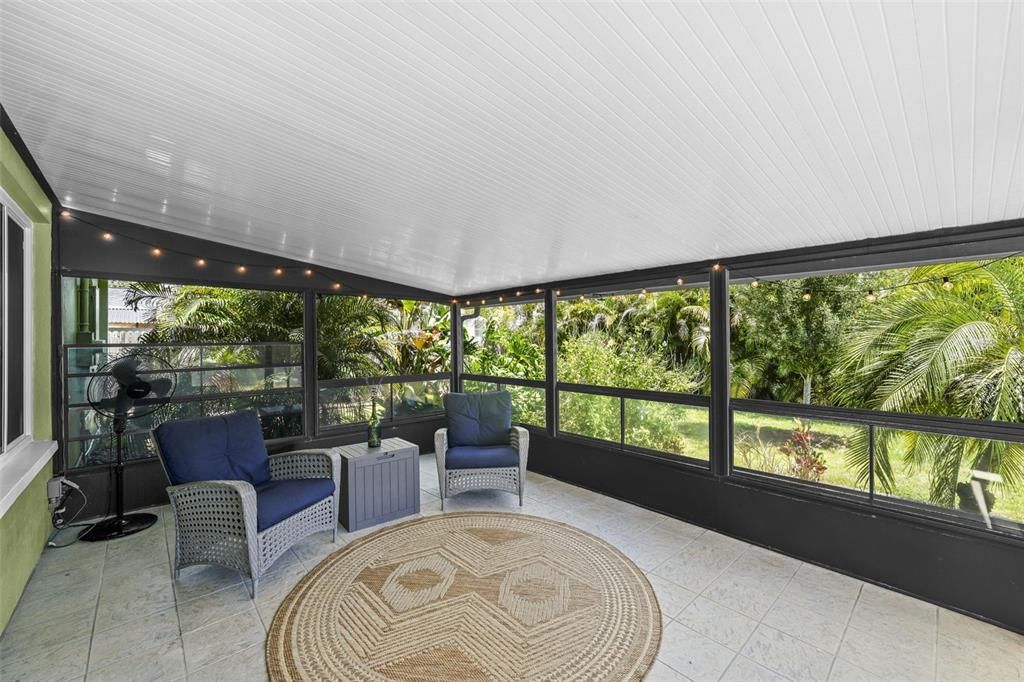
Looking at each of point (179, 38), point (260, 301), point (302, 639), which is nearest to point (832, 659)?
point (302, 639)

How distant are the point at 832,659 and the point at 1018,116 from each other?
2.59 m

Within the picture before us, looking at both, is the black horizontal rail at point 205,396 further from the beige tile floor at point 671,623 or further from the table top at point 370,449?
the table top at point 370,449

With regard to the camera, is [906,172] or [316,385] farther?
[316,385]

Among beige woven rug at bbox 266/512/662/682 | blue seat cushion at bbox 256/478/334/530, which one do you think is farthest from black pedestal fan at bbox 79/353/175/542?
beige woven rug at bbox 266/512/662/682

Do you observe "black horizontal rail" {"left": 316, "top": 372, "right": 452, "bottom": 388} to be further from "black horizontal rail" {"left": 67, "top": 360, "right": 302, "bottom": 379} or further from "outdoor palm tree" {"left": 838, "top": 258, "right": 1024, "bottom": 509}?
"outdoor palm tree" {"left": 838, "top": 258, "right": 1024, "bottom": 509}

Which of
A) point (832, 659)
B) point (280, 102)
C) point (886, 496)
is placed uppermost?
point (280, 102)

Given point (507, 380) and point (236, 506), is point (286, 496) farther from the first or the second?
point (507, 380)

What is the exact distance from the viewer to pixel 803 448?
11.4 feet

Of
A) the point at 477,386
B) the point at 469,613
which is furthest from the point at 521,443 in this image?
the point at 477,386

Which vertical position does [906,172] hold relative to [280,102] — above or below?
below

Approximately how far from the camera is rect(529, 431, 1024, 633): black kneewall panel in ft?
8.56

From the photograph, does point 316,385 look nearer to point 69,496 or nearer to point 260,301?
point 260,301

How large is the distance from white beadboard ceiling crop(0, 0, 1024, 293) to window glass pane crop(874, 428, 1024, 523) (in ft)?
4.74

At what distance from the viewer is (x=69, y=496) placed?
383 centimetres
